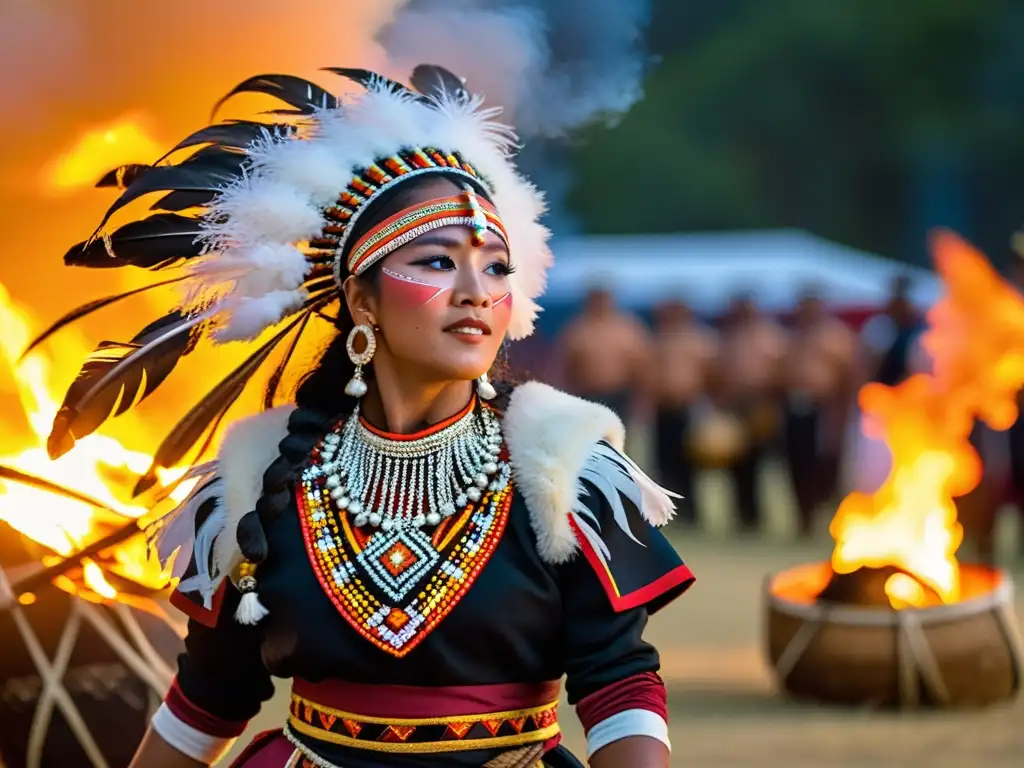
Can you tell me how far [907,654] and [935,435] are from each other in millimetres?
1240

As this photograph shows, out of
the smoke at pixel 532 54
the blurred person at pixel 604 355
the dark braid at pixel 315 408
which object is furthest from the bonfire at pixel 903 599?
the blurred person at pixel 604 355

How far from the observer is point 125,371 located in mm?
2648

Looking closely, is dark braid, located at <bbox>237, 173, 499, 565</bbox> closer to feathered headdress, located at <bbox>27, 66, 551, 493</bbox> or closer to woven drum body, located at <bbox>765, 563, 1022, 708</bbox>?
feathered headdress, located at <bbox>27, 66, 551, 493</bbox>

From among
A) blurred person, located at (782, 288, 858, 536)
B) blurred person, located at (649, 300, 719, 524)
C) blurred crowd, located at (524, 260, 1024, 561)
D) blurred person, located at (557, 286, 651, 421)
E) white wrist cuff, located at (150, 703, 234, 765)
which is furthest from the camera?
blurred person, located at (557, 286, 651, 421)

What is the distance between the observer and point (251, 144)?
2.64m

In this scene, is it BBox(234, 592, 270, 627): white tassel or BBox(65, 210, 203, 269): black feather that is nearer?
BBox(234, 592, 270, 627): white tassel

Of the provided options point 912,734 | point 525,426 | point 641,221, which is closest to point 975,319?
point 912,734

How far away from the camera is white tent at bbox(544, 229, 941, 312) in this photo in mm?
17047

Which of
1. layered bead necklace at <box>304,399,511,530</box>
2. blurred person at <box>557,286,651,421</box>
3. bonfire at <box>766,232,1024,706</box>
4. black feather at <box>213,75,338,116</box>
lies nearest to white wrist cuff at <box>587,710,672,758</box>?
layered bead necklace at <box>304,399,511,530</box>

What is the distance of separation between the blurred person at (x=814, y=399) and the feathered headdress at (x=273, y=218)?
8.50m

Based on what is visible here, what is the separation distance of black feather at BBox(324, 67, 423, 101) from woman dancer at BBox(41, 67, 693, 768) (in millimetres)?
14

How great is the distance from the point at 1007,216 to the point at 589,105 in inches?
1105

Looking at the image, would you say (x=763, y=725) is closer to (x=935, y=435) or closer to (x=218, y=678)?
(x=935, y=435)

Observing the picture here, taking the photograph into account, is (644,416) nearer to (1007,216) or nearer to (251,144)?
(251,144)
